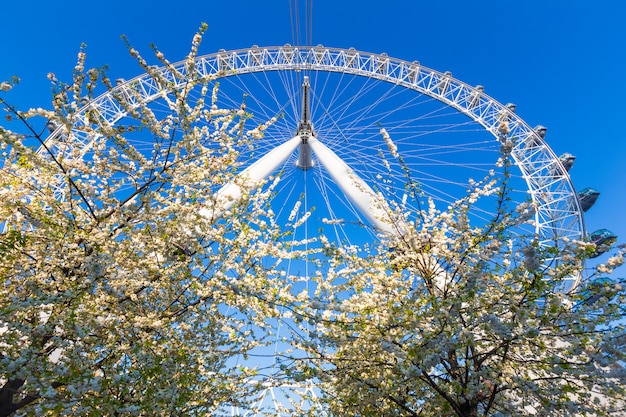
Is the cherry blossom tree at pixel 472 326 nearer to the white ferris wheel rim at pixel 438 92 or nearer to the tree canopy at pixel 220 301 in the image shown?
the tree canopy at pixel 220 301

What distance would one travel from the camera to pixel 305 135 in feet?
45.1

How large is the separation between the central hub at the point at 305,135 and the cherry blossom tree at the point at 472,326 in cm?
819

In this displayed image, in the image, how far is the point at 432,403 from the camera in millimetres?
5336

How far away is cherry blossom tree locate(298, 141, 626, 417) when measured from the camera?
12.9 feet

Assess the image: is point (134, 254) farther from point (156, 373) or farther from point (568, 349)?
point (568, 349)

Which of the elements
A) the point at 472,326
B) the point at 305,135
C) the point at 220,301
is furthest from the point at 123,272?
the point at 305,135

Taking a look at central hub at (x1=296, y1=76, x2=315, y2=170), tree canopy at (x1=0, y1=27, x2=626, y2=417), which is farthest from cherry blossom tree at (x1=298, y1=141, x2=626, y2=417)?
central hub at (x1=296, y1=76, x2=315, y2=170)

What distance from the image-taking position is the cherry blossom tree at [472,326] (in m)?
3.93

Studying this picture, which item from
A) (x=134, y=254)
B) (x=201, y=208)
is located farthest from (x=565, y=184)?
(x=134, y=254)

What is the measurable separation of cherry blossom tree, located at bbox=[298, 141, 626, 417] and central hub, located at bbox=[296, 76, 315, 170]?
8.19 meters

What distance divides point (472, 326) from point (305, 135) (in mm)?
10331

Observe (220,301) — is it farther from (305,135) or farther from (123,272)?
(305,135)

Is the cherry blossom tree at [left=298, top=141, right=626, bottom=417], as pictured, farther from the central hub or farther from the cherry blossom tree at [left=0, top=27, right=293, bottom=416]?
the central hub

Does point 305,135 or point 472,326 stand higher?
point 305,135
